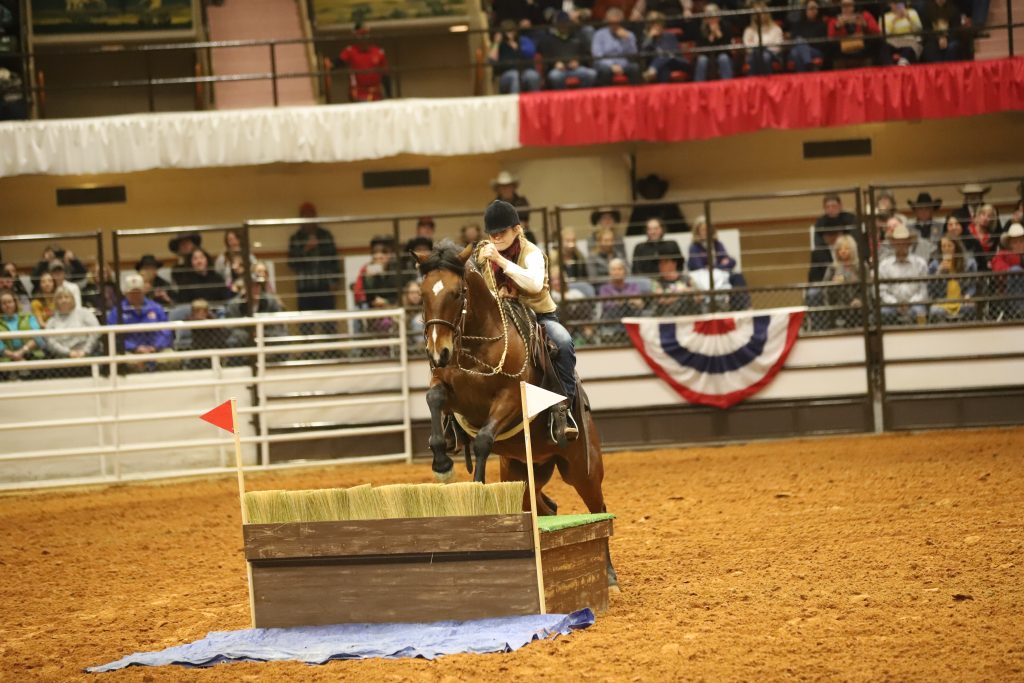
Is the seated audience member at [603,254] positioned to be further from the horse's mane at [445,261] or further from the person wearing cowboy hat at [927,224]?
the horse's mane at [445,261]

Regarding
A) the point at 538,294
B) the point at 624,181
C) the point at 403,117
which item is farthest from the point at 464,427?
the point at 624,181

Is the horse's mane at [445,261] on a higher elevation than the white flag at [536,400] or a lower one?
higher

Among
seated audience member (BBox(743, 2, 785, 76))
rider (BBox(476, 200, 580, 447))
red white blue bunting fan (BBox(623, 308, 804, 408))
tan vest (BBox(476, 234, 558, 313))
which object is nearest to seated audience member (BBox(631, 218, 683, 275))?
red white blue bunting fan (BBox(623, 308, 804, 408))

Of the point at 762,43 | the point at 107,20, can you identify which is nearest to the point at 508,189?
the point at 762,43

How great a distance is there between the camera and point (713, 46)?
19844 mm

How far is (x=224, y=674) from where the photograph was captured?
6.27m

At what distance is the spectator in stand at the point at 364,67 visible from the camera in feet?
66.7

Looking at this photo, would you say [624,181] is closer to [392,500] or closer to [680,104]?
[680,104]

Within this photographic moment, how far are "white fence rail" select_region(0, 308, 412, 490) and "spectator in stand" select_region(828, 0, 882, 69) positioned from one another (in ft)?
29.0

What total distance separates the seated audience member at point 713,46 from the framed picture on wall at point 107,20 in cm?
927

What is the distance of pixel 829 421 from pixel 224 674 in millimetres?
11344

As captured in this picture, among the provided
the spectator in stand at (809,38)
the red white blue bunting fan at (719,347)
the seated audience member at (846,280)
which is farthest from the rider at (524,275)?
the spectator in stand at (809,38)

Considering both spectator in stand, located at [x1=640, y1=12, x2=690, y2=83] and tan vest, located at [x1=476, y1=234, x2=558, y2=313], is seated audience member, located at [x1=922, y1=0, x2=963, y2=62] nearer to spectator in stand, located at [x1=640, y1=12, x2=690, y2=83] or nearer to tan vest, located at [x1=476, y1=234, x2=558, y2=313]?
spectator in stand, located at [x1=640, y1=12, x2=690, y2=83]

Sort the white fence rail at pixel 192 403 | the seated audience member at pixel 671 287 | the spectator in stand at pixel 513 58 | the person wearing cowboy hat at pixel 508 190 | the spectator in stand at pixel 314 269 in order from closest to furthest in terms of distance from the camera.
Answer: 1. the white fence rail at pixel 192 403
2. the seated audience member at pixel 671 287
3. the spectator in stand at pixel 314 269
4. the person wearing cowboy hat at pixel 508 190
5. the spectator in stand at pixel 513 58
